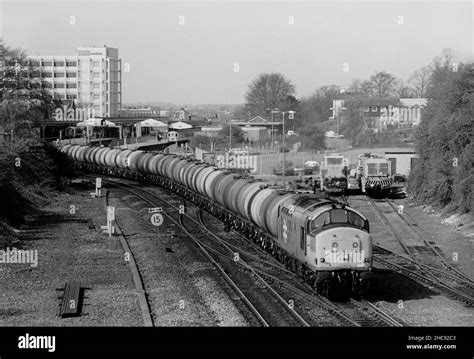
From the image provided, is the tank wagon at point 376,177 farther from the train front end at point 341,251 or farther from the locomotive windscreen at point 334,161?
the train front end at point 341,251

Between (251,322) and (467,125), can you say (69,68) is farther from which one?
(251,322)

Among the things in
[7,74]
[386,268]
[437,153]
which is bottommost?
[386,268]

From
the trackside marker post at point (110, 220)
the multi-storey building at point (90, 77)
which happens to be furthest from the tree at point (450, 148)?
the multi-storey building at point (90, 77)

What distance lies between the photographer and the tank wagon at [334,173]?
49.0 meters

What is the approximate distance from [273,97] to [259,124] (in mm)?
8225

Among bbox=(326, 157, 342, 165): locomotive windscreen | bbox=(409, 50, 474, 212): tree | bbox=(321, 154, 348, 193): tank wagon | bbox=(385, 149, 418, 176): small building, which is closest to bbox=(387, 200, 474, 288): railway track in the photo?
bbox=(409, 50, 474, 212): tree

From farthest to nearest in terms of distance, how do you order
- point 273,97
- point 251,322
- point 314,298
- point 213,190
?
point 273,97, point 213,190, point 314,298, point 251,322

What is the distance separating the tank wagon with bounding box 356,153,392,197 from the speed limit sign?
53.1 feet

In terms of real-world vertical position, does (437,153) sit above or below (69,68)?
below

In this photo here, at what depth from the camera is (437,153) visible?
4284 cm

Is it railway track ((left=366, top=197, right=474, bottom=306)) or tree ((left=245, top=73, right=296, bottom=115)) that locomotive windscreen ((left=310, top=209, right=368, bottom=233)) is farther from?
tree ((left=245, top=73, right=296, bottom=115))

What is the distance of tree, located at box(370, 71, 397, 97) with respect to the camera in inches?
4188
